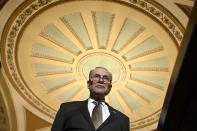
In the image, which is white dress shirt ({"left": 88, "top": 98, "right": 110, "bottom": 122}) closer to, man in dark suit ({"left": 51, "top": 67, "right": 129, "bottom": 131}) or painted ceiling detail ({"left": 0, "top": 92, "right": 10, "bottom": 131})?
man in dark suit ({"left": 51, "top": 67, "right": 129, "bottom": 131})

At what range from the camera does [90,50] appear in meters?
7.45

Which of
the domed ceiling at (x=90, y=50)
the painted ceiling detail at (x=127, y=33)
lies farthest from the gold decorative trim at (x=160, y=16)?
the painted ceiling detail at (x=127, y=33)

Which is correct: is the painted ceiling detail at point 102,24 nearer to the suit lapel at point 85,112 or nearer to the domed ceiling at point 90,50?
the domed ceiling at point 90,50

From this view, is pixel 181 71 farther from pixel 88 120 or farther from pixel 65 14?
pixel 65 14

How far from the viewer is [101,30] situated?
21.9 feet

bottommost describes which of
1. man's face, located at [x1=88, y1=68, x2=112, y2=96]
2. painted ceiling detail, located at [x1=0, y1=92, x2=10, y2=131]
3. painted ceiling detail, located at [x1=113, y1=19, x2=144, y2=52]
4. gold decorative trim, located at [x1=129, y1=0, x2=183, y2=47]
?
painted ceiling detail, located at [x1=0, y1=92, x2=10, y2=131]

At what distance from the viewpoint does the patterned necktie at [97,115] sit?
1.91 metres

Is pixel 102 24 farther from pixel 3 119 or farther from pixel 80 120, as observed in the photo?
pixel 80 120

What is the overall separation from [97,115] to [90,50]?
5529 millimetres

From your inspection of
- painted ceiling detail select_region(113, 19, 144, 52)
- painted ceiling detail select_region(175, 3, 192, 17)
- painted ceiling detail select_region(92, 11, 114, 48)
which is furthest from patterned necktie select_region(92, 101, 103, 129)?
painted ceiling detail select_region(113, 19, 144, 52)

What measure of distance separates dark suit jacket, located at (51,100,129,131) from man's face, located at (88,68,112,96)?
14 centimetres

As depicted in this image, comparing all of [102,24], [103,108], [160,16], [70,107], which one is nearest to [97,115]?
[103,108]

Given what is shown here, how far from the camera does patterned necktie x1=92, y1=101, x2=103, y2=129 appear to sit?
6.26 feet

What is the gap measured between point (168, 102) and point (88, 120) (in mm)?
1091
